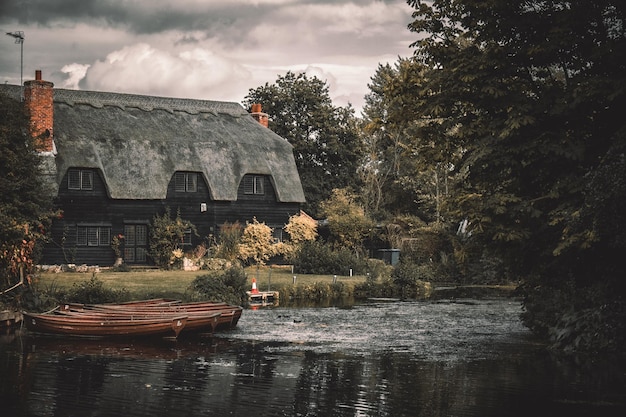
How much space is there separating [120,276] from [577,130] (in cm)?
2592

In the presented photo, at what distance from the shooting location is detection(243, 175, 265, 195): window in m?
53.6

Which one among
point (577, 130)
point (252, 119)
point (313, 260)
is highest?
point (252, 119)

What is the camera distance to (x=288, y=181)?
54.9m

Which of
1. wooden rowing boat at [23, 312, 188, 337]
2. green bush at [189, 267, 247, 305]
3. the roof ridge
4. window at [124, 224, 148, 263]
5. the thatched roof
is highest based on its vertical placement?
the roof ridge

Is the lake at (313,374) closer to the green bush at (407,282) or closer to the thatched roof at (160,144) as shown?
the green bush at (407,282)

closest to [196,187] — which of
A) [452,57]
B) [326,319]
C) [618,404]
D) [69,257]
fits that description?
[69,257]

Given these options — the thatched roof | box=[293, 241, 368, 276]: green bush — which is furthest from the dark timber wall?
box=[293, 241, 368, 276]: green bush

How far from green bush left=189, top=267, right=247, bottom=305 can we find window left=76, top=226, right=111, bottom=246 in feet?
41.7

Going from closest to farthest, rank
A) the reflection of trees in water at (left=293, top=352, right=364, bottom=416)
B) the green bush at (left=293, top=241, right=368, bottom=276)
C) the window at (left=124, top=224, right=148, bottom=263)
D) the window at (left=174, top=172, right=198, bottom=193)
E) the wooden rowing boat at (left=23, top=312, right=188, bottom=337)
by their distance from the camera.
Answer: the reflection of trees in water at (left=293, top=352, right=364, bottom=416), the wooden rowing boat at (left=23, top=312, right=188, bottom=337), the window at (left=124, top=224, right=148, bottom=263), the green bush at (left=293, top=241, right=368, bottom=276), the window at (left=174, top=172, right=198, bottom=193)

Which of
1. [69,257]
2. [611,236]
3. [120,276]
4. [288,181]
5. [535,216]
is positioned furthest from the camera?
[288,181]

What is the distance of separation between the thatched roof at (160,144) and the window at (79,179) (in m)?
0.82

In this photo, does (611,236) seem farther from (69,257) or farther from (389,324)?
(69,257)

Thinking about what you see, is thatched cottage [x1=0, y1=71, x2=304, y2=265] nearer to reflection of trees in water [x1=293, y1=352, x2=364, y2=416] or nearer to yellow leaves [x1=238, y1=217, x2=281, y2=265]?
yellow leaves [x1=238, y1=217, x2=281, y2=265]

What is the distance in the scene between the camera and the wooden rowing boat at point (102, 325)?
85.6ft
